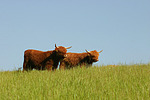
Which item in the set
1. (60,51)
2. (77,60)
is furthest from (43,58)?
(77,60)

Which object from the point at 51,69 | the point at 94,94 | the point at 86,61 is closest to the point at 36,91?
the point at 94,94

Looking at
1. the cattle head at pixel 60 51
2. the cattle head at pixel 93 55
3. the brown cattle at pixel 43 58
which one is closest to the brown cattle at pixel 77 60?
the cattle head at pixel 93 55

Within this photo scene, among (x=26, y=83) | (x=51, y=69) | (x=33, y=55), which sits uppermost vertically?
(x=33, y=55)

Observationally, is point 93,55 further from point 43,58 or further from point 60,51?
point 43,58

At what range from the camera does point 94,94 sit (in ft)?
15.3

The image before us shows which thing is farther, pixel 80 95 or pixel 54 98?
pixel 80 95

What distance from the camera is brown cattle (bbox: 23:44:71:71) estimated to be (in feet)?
30.3

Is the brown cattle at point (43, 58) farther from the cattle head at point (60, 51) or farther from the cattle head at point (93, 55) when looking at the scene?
the cattle head at point (93, 55)

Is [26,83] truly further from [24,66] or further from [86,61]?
[86,61]

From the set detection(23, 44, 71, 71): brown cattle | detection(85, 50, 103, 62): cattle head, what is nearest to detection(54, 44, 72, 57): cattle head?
detection(23, 44, 71, 71): brown cattle

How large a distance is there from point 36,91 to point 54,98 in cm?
98

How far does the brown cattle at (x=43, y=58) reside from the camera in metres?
9.25

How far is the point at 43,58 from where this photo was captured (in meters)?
9.41

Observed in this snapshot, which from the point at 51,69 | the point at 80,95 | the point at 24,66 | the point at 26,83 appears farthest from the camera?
the point at 24,66
